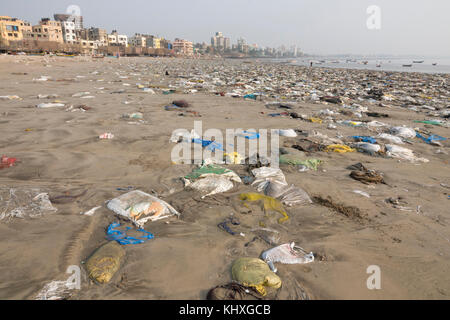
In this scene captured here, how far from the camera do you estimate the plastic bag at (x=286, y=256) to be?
185 cm

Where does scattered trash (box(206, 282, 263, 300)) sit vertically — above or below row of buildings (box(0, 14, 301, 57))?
below

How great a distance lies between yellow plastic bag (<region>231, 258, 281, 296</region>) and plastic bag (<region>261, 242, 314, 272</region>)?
9 cm

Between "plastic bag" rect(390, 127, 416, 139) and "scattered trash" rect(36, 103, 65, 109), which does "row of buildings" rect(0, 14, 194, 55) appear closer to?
"scattered trash" rect(36, 103, 65, 109)

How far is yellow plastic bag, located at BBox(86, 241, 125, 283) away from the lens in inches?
64.0

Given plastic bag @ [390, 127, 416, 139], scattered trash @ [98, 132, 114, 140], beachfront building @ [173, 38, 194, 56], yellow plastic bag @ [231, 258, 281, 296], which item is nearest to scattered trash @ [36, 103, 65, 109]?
scattered trash @ [98, 132, 114, 140]

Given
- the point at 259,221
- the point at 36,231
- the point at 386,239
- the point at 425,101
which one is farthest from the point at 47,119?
the point at 425,101

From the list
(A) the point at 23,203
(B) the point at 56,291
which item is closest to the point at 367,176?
(B) the point at 56,291

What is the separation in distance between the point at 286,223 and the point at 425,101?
34.4 ft

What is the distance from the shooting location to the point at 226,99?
8.60 meters

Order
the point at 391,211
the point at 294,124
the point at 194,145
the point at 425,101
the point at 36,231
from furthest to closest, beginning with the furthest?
1. the point at 425,101
2. the point at 294,124
3. the point at 194,145
4. the point at 391,211
5. the point at 36,231

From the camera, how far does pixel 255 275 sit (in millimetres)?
1661

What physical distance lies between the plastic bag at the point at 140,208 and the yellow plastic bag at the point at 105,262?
0.35 meters

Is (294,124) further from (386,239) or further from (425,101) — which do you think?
(425,101)

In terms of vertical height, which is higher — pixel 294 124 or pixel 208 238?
pixel 294 124
